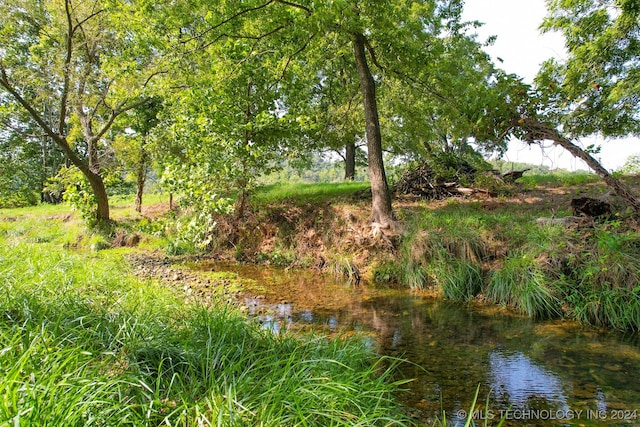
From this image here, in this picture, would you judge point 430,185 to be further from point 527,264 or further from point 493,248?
point 527,264

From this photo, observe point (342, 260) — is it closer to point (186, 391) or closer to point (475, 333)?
point (475, 333)

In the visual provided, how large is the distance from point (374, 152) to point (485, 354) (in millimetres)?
5499

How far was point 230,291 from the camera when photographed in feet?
22.0

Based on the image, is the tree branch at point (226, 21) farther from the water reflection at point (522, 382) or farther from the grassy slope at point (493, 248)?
the water reflection at point (522, 382)

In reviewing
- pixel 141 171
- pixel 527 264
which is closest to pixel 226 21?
pixel 527 264

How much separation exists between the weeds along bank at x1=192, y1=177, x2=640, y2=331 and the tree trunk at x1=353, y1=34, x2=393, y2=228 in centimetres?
49

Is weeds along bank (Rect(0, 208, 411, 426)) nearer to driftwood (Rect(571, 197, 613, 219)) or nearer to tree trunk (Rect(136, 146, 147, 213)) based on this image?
driftwood (Rect(571, 197, 613, 219))

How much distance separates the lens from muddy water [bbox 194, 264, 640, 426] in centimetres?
311

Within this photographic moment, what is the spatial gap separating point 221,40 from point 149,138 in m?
5.14

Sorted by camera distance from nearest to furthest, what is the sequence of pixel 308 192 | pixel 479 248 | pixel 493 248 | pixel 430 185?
pixel 493 248
pixel 479 248
pixel 430 185
pixel 308 192

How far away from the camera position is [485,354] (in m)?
4.18

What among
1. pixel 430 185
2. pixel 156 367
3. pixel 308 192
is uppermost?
pixel 430 185

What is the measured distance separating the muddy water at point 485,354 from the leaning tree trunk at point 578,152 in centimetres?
246

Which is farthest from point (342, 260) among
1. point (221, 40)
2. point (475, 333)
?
point (221, 40)
